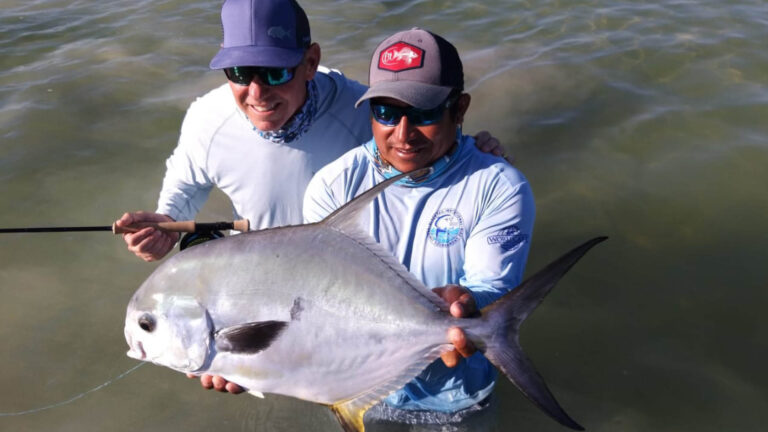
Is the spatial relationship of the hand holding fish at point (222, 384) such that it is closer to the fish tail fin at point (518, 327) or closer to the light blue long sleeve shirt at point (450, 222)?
the light blue long sleeve shirt at point (450, 222)

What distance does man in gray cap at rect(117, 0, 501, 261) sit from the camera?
268 cm

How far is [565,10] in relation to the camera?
7152mm

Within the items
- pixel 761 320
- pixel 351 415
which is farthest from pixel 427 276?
pixel 761 320

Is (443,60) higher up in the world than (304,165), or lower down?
higher up

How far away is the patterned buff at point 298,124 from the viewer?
9.46ft

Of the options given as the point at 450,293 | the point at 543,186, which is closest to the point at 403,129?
the point at 450,293

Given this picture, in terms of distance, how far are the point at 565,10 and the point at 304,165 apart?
5.20 meters

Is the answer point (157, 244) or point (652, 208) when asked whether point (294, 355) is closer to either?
point (157, 244)

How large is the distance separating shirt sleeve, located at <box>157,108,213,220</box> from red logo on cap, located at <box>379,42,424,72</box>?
113cm

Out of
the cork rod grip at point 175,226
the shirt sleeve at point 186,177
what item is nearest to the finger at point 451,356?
the cork rod grip at point 175,226

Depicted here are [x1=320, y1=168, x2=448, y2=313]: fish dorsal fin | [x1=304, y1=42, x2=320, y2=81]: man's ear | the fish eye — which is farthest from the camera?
[x1=304, y1=42, x2=320, y2=81]: man's ear

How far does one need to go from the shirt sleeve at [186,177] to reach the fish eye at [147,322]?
1.10 metres

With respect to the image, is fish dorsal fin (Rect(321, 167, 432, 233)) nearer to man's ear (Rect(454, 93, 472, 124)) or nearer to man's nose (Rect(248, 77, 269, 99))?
man's ear (Rect(454, 93, 472, 124))

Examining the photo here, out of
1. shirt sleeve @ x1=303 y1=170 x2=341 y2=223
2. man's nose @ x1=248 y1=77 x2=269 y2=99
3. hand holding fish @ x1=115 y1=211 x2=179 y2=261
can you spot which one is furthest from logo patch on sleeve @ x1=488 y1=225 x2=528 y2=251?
hand holding fish @ x1=115 y1=211 x2=179 y2=261
